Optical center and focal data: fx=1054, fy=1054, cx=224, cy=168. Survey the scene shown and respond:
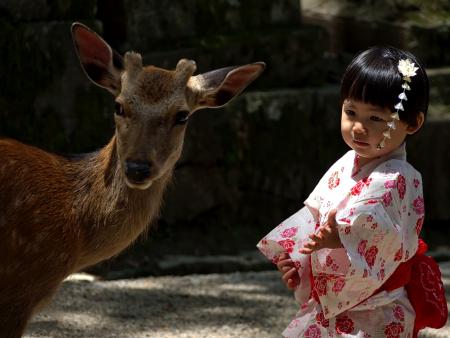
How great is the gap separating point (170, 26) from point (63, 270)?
3.33 meters

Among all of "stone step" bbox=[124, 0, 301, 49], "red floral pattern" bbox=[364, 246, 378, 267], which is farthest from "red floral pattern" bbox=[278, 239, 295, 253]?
"stone step" bbox=[124, 0, 301, 49]

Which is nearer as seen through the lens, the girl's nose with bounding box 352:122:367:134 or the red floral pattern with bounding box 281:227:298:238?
the girl's nose with bounding box 352:122:367:134

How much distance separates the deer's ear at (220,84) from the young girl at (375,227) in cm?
97

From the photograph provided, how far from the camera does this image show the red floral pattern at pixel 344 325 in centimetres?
419

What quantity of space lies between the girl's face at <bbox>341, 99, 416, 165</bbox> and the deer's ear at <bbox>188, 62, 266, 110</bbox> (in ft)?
3.39

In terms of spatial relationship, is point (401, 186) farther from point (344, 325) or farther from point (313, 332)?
point (313, 332)

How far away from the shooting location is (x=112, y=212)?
16.4ft

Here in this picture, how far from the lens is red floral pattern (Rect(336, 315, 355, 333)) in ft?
13.8

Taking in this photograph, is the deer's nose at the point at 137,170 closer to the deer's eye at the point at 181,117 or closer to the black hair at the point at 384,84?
the deer's eye at the point at 181,117

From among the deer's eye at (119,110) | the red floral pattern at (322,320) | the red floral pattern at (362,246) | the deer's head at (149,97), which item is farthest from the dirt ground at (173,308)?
the red floral pattern at (362,246)

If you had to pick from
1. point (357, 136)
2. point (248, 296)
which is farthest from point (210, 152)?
point (357, 136)

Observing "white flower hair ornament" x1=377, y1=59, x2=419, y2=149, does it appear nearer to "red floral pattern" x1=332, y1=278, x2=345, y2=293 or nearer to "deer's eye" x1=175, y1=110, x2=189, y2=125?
"red floral pattern" x1=332, y1=278, x2=345, y2=293

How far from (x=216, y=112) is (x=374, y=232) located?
3.76 m

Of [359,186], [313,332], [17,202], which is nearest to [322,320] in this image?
[313,332]
